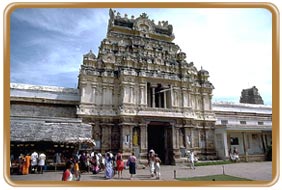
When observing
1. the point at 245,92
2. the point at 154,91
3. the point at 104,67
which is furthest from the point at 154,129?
the point at 245,92

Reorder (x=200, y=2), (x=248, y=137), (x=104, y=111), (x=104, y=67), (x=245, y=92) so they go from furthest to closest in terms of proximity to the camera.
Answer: (x=245, y=92) < (x=248, y=137) < (x=104, y=67) < (x=104, y=111) < (x=200, y=2)

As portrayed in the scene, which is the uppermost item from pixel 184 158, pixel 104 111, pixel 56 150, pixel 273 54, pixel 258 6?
pixel 258 6

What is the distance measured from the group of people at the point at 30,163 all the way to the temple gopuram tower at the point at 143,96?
212 inches

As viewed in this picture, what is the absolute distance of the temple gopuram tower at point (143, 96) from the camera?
20.4 meters

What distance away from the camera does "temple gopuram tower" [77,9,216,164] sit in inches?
802

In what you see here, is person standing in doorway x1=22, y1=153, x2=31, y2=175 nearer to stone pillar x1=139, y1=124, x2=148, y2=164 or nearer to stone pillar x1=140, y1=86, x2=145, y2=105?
stone pillar x1=139, y1=124, x2=148, y2=164

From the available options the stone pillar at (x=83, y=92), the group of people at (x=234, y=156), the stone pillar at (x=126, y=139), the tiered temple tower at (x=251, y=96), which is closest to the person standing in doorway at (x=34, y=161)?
the stone pillar at (x=83, y=92)

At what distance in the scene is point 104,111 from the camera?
20688 millimetres

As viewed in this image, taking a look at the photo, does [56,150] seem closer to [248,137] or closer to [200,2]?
[200,2]

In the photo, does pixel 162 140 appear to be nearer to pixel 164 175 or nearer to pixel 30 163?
pixel 164 175

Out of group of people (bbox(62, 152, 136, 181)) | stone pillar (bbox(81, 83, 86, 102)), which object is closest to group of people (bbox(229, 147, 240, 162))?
group of people (bbox(62, 152, 136, 181))

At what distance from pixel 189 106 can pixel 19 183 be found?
59.6 feet

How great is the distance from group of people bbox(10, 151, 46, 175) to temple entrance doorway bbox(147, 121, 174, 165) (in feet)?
30.8

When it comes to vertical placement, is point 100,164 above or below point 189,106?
below
